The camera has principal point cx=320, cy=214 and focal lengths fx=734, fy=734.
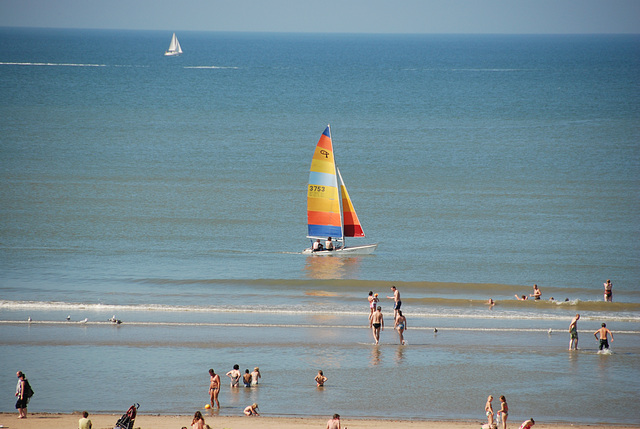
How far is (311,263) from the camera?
137 ft

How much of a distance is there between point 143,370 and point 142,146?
57.6 meters

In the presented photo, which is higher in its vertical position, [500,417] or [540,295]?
[540,295]

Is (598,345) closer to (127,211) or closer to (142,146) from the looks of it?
(127,211)

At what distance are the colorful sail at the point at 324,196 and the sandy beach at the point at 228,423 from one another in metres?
23.1

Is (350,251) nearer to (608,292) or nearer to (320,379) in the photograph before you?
(608,292)

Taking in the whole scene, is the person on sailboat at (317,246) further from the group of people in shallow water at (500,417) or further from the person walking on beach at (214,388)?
the group of people in shallow water at (500,417)

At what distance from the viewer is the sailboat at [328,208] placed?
1658 inches

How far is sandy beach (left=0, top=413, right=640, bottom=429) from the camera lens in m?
19.5

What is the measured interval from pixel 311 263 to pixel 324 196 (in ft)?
13.2

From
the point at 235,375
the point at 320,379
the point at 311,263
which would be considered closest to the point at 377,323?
the point at 320,379

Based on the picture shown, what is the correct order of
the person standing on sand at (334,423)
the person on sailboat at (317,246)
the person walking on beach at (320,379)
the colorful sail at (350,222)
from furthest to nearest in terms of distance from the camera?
the colorful sail at (350,222) → the person on sailboat at (317,246) → the person walking on beach at (320,379) → the person standing on sand at (334,423)

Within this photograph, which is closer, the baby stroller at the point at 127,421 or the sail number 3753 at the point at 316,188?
the baby stroller at the point at 127,421

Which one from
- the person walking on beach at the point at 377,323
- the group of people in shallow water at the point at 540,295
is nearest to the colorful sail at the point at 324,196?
the group of people in shallow water at the point at 540,295

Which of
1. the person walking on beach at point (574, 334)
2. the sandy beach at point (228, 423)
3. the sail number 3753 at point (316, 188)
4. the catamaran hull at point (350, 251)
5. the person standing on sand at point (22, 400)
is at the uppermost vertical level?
the sail number 3753 at point (316, 188)
